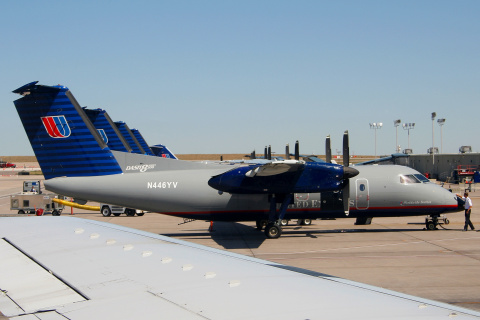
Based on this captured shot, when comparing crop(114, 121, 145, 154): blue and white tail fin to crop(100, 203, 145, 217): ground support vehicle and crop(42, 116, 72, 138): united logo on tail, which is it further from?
crop(42, 116, 72, 138): united logo on tail

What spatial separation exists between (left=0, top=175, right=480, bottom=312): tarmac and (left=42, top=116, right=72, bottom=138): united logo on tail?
6.67 m

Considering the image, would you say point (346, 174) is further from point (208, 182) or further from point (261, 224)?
point (208, 182)

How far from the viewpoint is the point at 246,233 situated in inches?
902

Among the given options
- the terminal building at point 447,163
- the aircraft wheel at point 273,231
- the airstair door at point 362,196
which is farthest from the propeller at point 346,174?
the terminal building at point 447,163

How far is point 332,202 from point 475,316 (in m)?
18.3

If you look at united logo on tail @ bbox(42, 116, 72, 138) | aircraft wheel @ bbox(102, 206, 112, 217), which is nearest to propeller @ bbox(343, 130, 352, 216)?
united logo on tail @ bbox(42, 116, 72, 138)

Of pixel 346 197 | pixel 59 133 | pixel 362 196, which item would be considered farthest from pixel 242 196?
pixel 59 133

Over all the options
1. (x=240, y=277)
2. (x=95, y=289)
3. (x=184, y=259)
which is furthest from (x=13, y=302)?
(x=240, y=277)

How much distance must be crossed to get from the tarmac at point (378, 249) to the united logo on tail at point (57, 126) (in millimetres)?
6673

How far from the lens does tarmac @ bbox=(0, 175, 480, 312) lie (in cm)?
1272

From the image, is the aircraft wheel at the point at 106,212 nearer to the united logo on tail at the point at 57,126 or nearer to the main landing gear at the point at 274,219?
the united logo on tail at the point at 57,126

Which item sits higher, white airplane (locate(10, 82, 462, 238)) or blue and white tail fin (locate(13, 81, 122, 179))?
blue and white tail fin (locate(13, 81, 122, 179))

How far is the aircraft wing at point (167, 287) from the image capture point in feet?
10.7

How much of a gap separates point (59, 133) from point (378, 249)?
12569 mm
